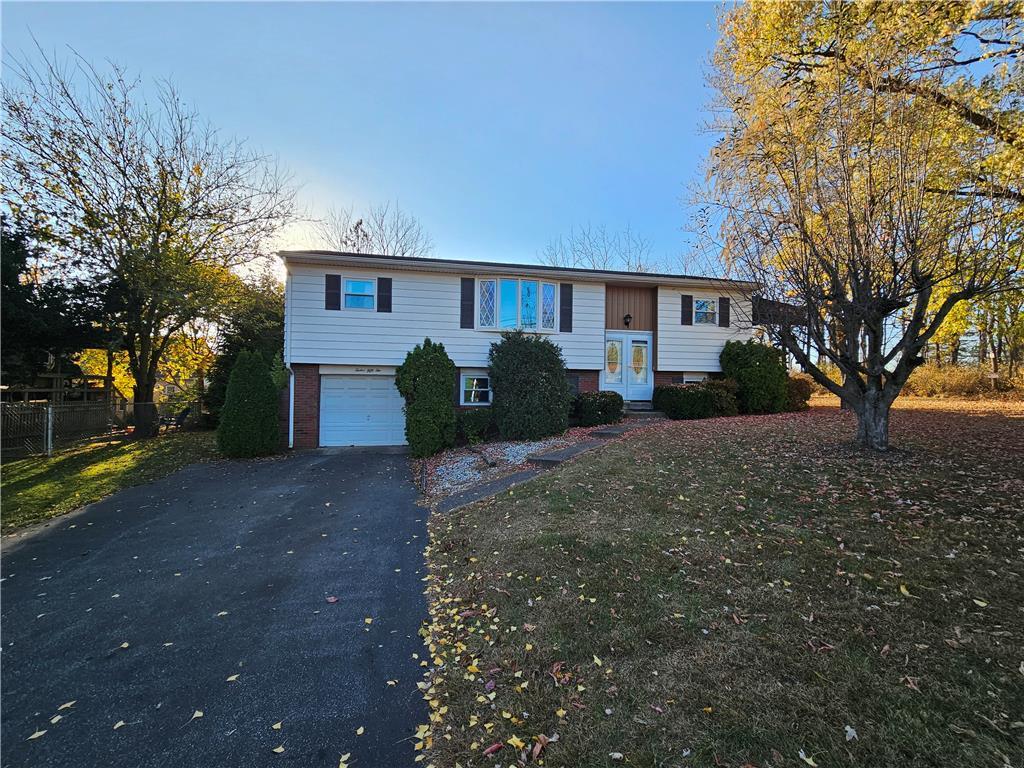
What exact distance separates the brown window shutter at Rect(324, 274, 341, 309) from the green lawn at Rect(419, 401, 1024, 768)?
8644 mm

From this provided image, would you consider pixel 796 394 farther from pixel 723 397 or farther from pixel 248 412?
pixel 248 412

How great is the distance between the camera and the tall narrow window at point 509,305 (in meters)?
13.4

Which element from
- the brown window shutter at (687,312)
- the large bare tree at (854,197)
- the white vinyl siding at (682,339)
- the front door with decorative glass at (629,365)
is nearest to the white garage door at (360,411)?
the front door with decorative glass at (629,365)

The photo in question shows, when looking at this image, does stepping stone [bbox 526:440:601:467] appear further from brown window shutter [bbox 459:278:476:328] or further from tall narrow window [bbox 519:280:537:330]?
brown window shutter [bbox 459:278:476:328]

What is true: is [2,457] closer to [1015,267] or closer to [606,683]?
[606,683]

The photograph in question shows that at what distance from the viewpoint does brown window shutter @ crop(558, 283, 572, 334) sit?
1381 cm

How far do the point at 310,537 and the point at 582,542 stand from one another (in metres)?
3.65

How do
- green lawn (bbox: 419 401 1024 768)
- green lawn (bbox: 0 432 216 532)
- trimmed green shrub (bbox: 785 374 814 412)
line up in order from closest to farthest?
green lawn (bbox: 419 401 1024 768), green lawn (bbox: 0 432 216 532), trimmed green shrub (bbox: 785 374 814 412)

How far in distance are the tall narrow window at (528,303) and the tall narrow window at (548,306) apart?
0.27 m

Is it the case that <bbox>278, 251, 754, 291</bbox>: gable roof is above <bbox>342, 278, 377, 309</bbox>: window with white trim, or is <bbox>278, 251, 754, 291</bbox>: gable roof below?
above

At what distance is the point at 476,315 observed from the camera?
13.4m

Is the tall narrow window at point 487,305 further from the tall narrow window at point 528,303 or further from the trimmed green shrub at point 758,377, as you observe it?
the trimmed green shrub at point 758,377

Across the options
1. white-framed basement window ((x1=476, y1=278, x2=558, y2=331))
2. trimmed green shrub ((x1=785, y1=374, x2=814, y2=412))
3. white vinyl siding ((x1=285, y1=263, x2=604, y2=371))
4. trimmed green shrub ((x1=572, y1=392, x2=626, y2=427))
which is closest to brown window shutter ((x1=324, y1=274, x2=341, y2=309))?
white vinyl siding ((x1=285, y1=263, x2=604, y2=371))

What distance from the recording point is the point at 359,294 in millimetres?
12859
